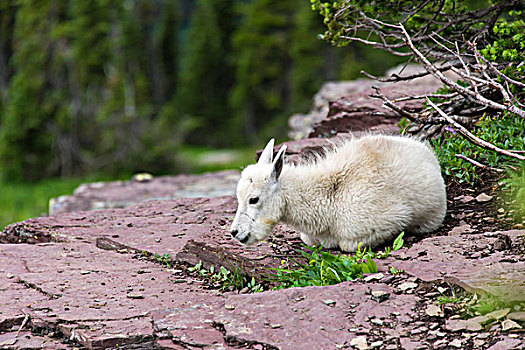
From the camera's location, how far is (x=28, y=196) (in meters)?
17.5

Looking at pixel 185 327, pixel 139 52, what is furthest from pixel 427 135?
pixel 139 52

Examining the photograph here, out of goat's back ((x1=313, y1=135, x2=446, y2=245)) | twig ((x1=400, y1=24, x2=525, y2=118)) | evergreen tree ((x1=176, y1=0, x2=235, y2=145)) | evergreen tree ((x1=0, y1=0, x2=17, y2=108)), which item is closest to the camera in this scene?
twig ((x1=400, y1=24, x2=525, y2=118))

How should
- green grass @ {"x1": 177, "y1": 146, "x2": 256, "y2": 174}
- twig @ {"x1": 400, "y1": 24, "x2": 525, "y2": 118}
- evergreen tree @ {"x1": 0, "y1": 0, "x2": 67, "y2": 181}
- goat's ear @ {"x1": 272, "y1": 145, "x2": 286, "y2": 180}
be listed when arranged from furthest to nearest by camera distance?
1. green grass @ {"x1": 177, "y1": 146, "x2": 256, "y2": 174}
2. evergreen tree @ {"x1": 0, "y1": 0, "x2": 67, "y2": 181}
3. goat's ear @ {"x1": 272, "y1": 145, "x2": 286, "y2": 180}
4. twig @ {"x1": 400, "y1": 24, "x2": 525, "y2": 118}

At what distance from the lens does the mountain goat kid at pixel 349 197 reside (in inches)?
226

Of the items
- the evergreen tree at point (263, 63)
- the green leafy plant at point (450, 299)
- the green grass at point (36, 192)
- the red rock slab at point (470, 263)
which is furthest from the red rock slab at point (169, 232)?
the evergreen tree at point (263, 63)

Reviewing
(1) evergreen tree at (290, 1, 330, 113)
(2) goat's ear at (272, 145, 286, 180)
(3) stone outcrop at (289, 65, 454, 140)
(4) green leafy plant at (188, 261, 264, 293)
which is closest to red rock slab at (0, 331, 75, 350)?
(4) green leafy plant at (188, 261, 264, 293)

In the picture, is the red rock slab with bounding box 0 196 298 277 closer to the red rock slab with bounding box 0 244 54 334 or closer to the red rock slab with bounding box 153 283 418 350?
the red rock slab with bounding box 153 283 418 350

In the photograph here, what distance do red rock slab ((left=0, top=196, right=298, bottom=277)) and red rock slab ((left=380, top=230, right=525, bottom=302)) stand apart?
127cm

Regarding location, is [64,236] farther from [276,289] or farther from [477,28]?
[477,28]

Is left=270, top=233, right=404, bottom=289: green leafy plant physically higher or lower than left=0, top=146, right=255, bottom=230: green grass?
higher

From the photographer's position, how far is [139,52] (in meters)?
38.6

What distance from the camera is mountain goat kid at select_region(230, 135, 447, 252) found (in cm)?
575

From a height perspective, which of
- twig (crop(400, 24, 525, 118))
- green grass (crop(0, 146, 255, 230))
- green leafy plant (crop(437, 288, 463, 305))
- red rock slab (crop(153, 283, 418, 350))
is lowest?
green grass (crop(0, 146, 255, 230))

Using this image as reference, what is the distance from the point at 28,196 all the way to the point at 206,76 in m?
23.2
